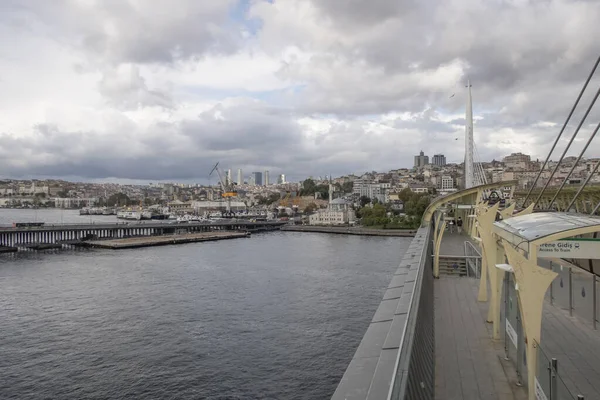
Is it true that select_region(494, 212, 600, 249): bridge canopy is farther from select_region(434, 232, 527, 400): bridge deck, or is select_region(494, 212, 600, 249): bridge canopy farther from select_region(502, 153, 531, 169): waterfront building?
select_region(502, 153, 531, 169): waterfront building

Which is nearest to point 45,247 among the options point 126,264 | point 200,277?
point 126,264

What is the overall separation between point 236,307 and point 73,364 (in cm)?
507

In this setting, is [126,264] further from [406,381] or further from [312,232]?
[312,232]

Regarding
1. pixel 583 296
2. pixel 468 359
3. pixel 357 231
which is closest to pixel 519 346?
pixel 468 359

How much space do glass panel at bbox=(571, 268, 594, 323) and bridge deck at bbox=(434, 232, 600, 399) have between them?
0.34 ft

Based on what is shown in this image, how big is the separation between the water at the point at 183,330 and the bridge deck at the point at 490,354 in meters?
3.19

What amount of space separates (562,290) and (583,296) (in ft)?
1.57

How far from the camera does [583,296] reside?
5094mm

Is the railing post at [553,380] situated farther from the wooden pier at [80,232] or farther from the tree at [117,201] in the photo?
the tree at [117,201]

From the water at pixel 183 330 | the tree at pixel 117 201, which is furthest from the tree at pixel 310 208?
the tree at pixel 117 201

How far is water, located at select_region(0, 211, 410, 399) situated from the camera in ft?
25.7

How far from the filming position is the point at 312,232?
51688 millimetres

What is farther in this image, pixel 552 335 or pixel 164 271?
pixel 164 271

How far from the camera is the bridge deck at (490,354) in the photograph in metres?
3.28
